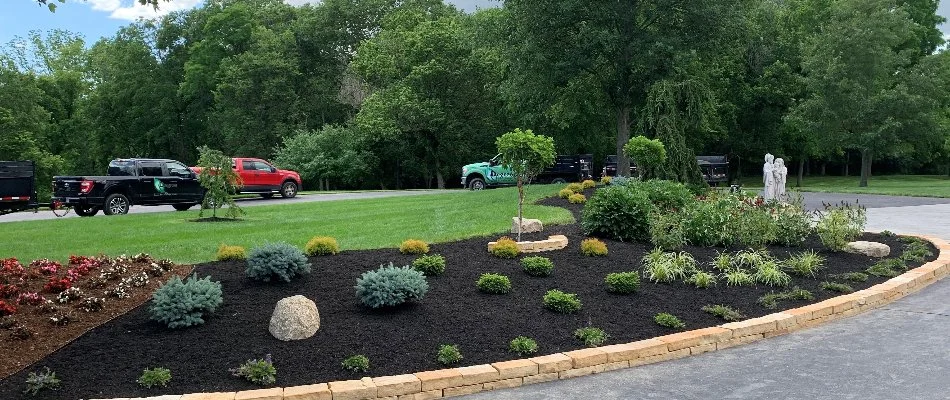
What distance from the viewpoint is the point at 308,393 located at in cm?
480

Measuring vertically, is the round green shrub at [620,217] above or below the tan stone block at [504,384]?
above

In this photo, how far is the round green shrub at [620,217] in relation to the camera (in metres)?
10.5

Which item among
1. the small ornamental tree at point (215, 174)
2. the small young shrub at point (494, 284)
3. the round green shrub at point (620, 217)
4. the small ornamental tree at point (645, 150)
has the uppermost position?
the small ornamental tree at point (645, 150)

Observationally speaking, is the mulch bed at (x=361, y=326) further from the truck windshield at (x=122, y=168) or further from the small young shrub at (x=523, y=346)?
the truck windshield at (x=122, y=168)

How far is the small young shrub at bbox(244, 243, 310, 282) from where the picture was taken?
23.7 ft

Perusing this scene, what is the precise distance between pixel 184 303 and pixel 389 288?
6.03 ft

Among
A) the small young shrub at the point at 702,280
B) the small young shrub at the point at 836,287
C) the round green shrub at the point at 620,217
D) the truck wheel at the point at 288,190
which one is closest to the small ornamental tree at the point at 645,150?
the round green shrub at the point at 620,217

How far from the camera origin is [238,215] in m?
16.7

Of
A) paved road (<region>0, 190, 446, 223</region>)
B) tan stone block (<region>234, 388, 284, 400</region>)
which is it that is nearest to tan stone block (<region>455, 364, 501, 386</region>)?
tan stone block (<region>234, 388, 284, 400</region>)

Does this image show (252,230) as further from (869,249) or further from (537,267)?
(869,249)

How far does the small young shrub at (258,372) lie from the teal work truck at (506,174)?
26.1 metres

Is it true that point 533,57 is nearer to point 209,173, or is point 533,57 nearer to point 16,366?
point 209,173

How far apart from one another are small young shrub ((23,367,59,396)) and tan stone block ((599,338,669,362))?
425cm

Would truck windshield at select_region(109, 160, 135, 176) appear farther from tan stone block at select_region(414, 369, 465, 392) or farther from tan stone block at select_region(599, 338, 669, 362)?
tan stone block at select_region(599, 338, 669, 362)
